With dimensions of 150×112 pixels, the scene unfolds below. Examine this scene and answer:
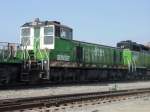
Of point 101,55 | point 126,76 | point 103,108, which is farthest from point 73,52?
point 103,108

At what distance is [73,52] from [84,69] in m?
2.26

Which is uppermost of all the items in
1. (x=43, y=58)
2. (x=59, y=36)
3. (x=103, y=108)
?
(x=59, y=36)

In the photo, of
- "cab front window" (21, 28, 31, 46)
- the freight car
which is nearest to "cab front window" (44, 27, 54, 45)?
the freight car

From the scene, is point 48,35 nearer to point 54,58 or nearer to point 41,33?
point 41,33

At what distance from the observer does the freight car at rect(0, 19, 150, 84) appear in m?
21.4

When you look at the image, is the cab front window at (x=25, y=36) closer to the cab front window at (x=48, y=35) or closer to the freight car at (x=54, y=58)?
the freight car at (x=54, y=58)

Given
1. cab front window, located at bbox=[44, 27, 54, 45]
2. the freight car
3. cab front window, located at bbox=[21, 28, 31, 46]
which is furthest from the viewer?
cab front window, located at bbox=[21, 28, 31, 46]

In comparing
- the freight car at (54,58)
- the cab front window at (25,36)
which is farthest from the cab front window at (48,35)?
the cab front window at (25,36)

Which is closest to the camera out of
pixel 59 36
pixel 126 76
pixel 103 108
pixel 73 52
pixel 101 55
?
pixel 103 108

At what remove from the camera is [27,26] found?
2580 cm

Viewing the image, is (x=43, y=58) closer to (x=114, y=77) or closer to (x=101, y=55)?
(x=101, y=55)

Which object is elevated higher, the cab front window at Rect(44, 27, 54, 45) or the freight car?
the cab front window at Rect(44, 27, 54, 45)

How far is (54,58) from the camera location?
24.3m

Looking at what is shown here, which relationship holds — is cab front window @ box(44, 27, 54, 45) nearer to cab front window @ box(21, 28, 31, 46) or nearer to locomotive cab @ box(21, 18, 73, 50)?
locomotive cab @ box(21, 18, 73, 50)
